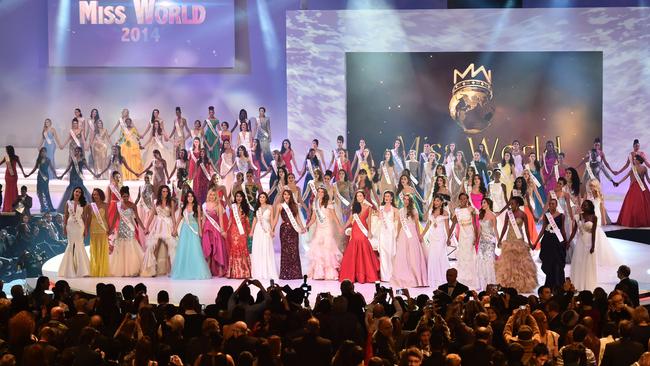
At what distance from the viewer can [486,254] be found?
45.0ft

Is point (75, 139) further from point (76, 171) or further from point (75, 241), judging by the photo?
point (75, 241)

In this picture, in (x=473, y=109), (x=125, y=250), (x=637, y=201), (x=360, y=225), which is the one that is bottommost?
(x=125, y=250)

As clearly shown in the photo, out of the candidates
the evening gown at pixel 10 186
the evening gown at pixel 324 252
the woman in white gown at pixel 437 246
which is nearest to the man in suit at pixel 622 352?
the woman in white gown at pixel 437 246

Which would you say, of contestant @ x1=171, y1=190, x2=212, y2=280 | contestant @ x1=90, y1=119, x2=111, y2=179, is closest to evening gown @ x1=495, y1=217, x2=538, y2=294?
contestant @ x1=171, y1=190, x2=212, y2=280

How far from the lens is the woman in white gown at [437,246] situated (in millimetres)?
13961

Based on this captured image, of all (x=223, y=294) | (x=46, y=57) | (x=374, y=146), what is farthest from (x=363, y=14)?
(x=223, y=294)

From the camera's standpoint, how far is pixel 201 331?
321 inches

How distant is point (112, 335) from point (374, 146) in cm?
1166

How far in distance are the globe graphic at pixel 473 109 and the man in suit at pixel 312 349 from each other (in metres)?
12.8

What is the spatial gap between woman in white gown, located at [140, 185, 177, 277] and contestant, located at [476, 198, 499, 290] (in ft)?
12.7

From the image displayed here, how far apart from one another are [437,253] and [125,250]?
12.9 ft

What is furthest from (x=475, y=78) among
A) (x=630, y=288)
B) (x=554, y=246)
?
(x=630, y=288)

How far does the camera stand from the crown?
2019 cm

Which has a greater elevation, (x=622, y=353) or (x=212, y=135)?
(x=212, y=135)
